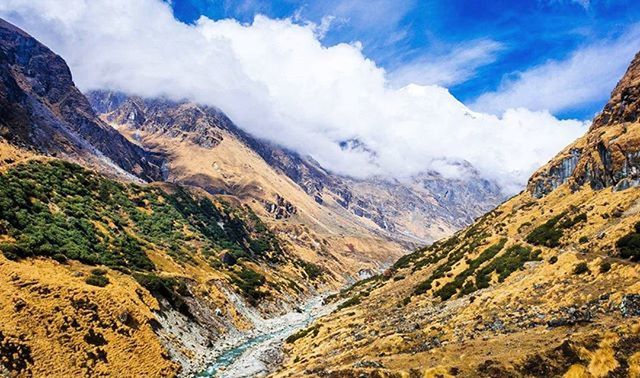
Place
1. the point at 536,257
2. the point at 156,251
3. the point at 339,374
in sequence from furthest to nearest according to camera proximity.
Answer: the point at 156,251 < the point at 536,257 < the point at 339,374

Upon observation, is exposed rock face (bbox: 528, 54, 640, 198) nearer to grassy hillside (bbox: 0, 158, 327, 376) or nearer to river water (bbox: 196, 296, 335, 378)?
river water (bbox: 196, 296, 335, 378)

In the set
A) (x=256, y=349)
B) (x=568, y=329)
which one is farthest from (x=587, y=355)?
(x=256, y=349)

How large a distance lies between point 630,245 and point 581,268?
436cm

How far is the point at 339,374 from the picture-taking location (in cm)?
3077

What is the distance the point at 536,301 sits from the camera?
3922cm

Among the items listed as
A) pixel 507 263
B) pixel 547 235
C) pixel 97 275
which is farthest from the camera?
pixel 97 275

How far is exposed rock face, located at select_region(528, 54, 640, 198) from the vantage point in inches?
2218

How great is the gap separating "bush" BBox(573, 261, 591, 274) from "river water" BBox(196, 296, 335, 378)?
3341 centimetres

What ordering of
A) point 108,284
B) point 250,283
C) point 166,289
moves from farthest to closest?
1. point 250,283
2. point 166,289
3. point 108,284

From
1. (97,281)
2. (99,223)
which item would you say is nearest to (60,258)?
(97,281)

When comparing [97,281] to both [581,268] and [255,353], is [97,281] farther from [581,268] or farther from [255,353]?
[581,268]

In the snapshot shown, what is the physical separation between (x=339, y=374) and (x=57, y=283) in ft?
119

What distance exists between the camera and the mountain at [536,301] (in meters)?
25.9

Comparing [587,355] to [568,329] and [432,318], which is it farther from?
[432,318]
